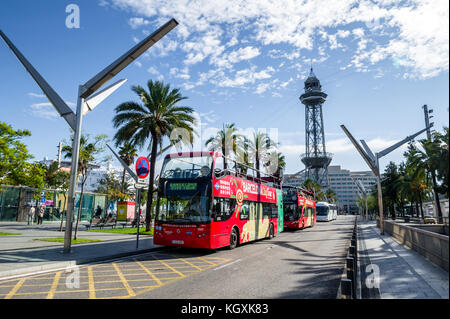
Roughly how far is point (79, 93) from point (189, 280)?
9138 millimetres

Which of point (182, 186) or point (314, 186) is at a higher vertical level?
point (314, 186)

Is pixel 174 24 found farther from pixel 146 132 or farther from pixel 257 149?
pixel 257 149

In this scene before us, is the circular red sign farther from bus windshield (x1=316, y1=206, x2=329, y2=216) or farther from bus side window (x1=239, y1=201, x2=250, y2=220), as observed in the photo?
bus windshield (x1=316, y1=206, x2=329, y2=216)

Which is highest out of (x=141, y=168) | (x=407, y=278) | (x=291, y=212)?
(x=141, y=168)

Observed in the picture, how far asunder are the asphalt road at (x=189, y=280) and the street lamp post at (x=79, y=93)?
11.4 ft

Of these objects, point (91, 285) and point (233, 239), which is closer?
point (91, 285)

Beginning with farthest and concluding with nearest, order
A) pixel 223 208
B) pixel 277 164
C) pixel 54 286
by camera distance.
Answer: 1. pixel 277 164
2. pixel 223 208
3. pixel 54 286

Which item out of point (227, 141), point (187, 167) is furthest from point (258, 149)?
point (187, 167)

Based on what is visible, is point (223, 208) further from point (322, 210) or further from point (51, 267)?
point (322, 210)

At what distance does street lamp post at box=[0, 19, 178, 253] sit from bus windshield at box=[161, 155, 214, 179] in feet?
11.6

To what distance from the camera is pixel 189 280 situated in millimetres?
7328

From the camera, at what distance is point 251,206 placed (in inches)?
607
